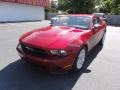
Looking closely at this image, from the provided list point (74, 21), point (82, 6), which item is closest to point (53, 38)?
point (74, 21)

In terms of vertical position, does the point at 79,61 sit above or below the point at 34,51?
below

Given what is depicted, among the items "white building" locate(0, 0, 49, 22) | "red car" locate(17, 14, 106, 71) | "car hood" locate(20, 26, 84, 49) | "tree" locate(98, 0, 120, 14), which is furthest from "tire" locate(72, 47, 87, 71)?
"tree" locate(98, 0, 120, 14)

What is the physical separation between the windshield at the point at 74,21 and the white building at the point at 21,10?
44.7 feet

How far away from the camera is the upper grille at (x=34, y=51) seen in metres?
4.45

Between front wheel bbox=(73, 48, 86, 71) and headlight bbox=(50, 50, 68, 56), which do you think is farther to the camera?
front wheel bbox=(73, 48, 86, 71)

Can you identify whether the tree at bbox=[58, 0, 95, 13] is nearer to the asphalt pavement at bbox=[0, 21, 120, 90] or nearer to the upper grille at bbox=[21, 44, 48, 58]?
the asphalt pavement at bbox=[0, 21, 120, 90]

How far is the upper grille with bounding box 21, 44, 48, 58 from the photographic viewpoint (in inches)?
175

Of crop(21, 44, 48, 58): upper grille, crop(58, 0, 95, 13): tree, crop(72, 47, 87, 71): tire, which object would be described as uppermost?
crop(58, 0, 95, 13): tree

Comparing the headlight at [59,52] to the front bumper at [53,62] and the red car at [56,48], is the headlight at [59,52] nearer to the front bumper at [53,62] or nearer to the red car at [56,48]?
the red car at [56,48]

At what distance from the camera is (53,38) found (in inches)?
191

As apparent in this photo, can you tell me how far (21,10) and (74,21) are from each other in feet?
55.7

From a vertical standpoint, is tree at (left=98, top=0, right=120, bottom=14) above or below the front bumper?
above

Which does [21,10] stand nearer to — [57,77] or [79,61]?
[79,61]

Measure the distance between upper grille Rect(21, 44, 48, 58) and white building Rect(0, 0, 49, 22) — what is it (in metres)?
15.0
